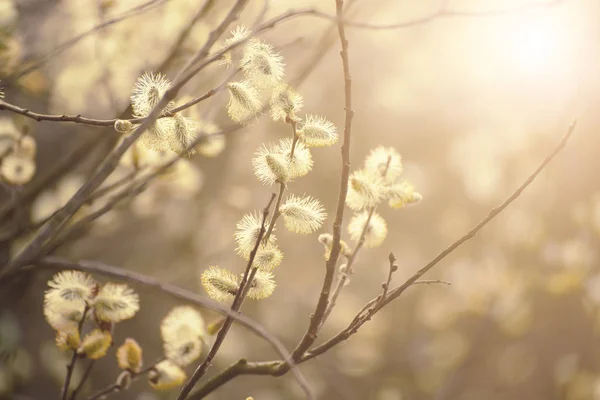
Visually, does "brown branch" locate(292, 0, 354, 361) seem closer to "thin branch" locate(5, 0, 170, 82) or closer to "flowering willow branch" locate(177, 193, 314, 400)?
"flowering willow branch" locate(177, 193, 314, 400)

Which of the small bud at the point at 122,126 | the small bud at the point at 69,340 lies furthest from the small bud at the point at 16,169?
the small bud at the point at 122,126

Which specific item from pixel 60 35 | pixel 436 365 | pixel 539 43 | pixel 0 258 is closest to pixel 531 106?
pixel 539 43

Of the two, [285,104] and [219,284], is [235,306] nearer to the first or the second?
[219,284]

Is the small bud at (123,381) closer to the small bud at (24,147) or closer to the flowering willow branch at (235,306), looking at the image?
the flowering willow branch at (235,306)

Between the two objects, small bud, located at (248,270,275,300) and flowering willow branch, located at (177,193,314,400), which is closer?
flowering willow branch, located at (177,193,314,400)

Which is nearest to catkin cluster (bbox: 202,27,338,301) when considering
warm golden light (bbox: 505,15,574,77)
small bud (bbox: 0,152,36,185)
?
small bud (bbox: 0,152,36,185)

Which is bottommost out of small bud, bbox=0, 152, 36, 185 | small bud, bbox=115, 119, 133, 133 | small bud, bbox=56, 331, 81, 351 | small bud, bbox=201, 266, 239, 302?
small bud, bbox=56, 331, 81, 351
